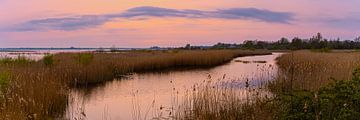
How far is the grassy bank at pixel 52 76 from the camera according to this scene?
854 cm

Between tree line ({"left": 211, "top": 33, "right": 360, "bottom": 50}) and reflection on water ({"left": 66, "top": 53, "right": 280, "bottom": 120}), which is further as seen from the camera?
tree line ({"left": 211, "top": 33, "right": 360, "bottom": 50})

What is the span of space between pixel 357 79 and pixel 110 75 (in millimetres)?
15597

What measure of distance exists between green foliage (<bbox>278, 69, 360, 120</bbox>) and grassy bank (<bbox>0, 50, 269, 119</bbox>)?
3.66 meters

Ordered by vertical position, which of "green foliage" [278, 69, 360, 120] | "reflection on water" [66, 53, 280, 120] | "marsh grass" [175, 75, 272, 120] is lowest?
"reflection on water" [66, 53, 280, 120]

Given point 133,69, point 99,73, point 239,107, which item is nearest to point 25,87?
point 239,107

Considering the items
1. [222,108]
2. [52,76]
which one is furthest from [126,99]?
[222,108]

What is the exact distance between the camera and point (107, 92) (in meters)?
16.3

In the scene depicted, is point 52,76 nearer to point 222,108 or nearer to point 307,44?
point 222,108

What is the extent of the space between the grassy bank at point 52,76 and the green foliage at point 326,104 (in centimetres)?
366

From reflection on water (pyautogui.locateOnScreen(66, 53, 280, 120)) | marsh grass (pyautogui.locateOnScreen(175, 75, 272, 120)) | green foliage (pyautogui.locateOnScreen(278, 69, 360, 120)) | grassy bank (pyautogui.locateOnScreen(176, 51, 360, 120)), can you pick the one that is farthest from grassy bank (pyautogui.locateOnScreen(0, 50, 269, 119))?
green foliage (pyautogui.locateOnScreen(278, 69, 360, 120))

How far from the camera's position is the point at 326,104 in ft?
18.8

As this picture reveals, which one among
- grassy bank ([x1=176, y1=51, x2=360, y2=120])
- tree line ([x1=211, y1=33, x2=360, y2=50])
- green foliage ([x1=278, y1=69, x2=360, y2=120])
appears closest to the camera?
green foliage ([x1=278, y1=69, x2=360, y2=120])

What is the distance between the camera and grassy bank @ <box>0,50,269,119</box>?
8.54 m

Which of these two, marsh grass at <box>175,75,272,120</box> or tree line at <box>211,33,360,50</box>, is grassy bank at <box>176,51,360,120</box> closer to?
marsh grass at <box>175,75,272,120</box>
